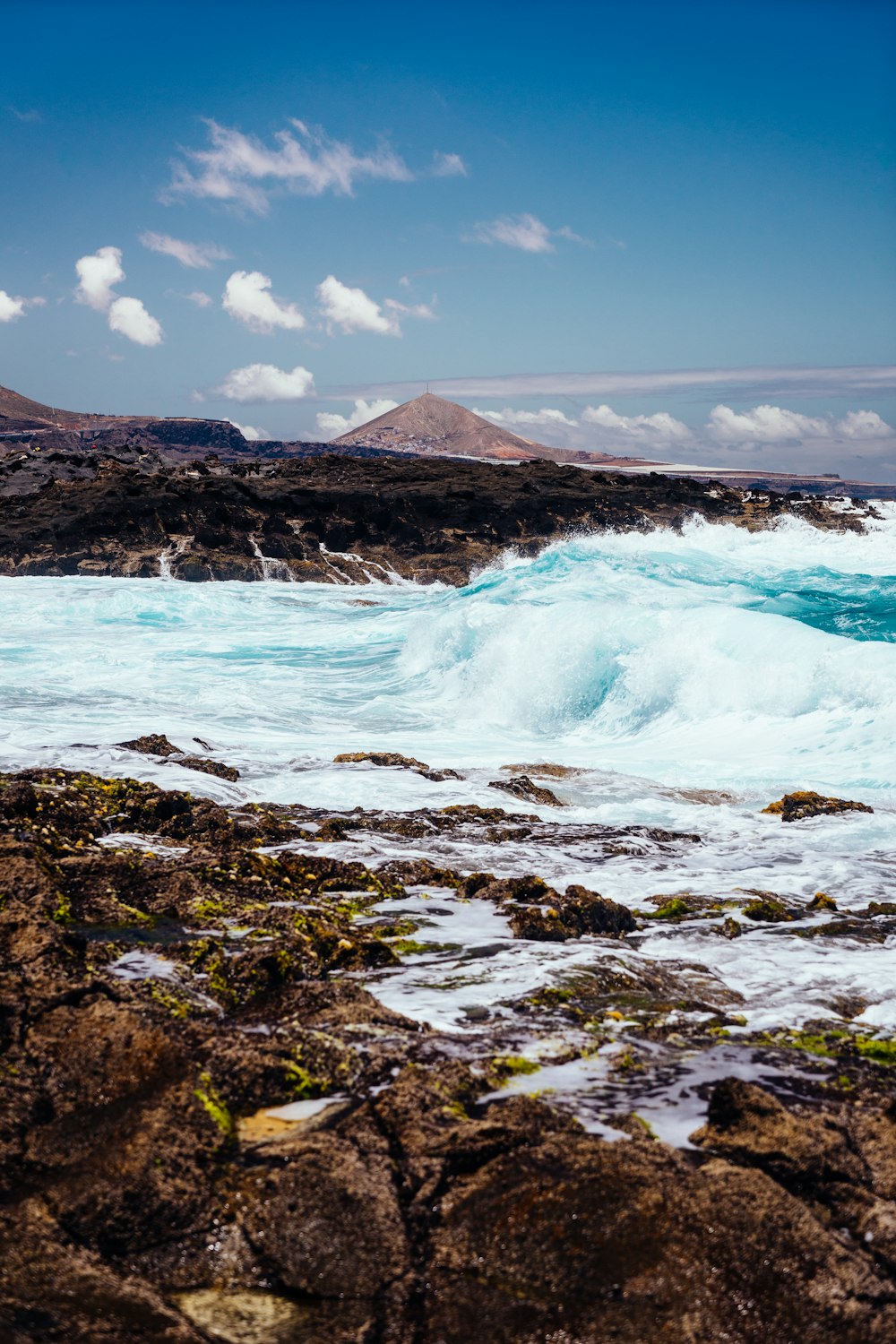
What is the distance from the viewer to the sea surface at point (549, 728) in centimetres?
492

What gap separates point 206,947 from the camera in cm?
420

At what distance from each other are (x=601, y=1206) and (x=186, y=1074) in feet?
4.40

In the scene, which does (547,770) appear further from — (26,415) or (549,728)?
(26,415)

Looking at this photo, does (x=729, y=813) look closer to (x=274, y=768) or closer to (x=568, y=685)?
(x=274, y=768)

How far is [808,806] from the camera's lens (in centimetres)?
837

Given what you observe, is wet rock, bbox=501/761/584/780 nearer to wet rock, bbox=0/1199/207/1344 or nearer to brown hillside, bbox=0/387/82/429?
wet rock, bbox=0/1199/207/1344

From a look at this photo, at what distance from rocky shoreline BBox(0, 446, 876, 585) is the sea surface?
404 centimetres

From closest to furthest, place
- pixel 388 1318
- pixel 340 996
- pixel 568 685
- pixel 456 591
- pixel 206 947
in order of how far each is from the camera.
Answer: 1. pixel 388 1318
2. pixel 340 996
3. pixel 206 947
4. pixel 568 685
5. pixel 456 591

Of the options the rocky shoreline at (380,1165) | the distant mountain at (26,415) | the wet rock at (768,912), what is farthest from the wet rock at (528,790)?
the distant mountain at (26,415)

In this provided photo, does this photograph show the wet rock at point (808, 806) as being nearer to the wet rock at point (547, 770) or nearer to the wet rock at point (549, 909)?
the wet rock at point (547, 770)

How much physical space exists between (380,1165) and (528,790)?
6.39 metres

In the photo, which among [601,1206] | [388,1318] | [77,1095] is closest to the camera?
[388,1318]

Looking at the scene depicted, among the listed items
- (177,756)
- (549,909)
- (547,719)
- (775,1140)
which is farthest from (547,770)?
(775,1140)

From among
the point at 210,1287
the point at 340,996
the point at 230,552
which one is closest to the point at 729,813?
the point at 340,996
